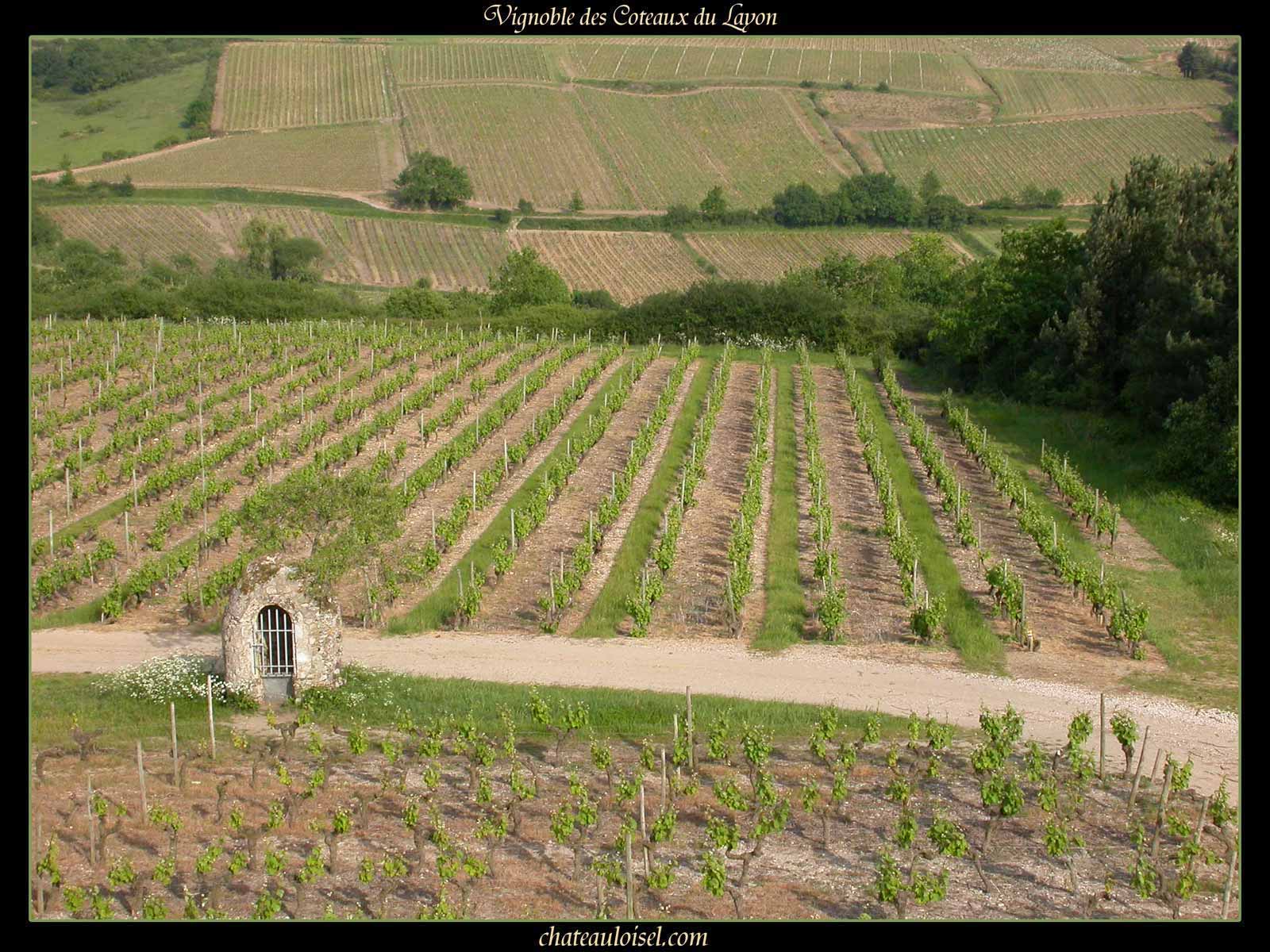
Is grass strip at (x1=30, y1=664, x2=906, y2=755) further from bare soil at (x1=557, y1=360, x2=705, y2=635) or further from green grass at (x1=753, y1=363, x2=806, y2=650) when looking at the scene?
bare soil at (x1=557, y1=360, x2=705, y2=635)

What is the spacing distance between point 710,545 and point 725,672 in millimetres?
7108

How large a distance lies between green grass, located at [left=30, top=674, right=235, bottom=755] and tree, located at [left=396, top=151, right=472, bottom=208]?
69039mm

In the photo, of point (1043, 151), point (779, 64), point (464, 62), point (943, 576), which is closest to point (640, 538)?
point (943, 576)

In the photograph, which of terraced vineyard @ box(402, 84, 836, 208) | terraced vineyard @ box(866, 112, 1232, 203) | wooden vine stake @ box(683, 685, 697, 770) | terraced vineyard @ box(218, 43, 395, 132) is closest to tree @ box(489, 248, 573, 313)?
terraced vineyard @ box(402, 84, 836, 208)

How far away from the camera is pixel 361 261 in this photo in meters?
80.4

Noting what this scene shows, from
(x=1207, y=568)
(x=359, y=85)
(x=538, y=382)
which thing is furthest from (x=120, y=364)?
(x=359, y=85)

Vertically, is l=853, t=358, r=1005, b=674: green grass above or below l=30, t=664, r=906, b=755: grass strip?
above

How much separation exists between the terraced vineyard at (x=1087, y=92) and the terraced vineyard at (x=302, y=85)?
4355cm

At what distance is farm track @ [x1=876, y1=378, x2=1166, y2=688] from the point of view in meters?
22.8

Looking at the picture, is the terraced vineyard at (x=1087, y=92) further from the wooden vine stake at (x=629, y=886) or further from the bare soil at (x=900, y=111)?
the wooden vine stake at (x=629, y=886)

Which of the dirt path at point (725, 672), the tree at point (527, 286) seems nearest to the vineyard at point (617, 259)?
the tree at point (527, 286)

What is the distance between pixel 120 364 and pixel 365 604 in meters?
22.8

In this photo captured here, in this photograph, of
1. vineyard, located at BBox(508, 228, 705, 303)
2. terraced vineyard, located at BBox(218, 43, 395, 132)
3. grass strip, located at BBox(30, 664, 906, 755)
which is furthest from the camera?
terraced vineyard, located at BBox(218, 43, 395, 132)

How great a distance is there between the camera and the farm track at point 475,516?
26.6 m
